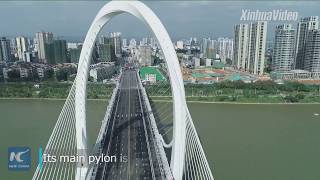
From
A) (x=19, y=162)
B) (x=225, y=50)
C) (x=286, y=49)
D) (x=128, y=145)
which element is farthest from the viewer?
(x=225, y=50)

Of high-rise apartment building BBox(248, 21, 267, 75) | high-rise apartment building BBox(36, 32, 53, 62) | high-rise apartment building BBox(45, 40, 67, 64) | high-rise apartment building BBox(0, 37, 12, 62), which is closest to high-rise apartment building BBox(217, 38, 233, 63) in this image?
high-rise apartment building BBox(248, 21, 267, 75)

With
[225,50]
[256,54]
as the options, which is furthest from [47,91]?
[225,50]

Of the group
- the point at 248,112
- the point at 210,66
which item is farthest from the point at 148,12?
the point at 210,66

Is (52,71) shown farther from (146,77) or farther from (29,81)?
(146,77)

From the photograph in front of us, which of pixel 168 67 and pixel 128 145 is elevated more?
pixel 168 67

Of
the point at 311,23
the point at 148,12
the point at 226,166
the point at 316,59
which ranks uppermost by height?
the point at 311,23

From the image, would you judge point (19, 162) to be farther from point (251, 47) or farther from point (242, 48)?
point (242, 48)
